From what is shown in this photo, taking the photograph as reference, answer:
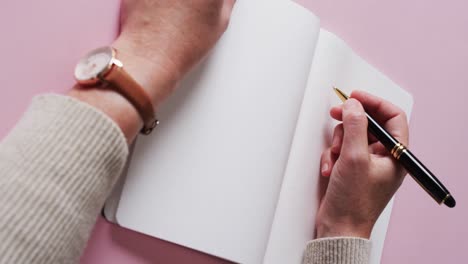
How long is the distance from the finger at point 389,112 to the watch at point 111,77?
0.32 m

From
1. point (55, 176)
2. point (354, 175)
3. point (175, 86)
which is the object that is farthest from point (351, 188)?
point (55, 176)

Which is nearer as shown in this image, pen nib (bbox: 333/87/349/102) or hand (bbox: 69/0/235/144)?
hand (bbox: 69/0/235/144)

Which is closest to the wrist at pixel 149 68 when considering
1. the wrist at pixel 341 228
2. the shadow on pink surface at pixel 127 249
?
the shadow on pink surface at pixel 127 249

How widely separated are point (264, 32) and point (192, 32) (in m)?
0.12

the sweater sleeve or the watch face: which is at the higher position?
the watch face

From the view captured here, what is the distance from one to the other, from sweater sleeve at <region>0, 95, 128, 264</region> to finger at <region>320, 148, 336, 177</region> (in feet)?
0.97

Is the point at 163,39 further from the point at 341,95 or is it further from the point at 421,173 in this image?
the point at 421,173

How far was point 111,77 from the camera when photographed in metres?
0.42

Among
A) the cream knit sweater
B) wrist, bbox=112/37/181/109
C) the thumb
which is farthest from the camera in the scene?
the thumb

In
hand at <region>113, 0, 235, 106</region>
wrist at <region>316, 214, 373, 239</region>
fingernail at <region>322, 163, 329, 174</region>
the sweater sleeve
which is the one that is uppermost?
hand at <region>113, 0, 235, 106</region>

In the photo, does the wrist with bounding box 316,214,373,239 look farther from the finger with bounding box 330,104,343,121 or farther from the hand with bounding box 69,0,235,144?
the hand with bounding box 69,0,235,144

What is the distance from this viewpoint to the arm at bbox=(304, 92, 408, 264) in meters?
0.56

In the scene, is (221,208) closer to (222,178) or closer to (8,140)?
(222,178)

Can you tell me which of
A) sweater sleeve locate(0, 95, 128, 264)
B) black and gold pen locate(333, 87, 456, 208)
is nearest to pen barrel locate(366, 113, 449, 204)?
black and gold pen locate(333, 87, 456, 208)
